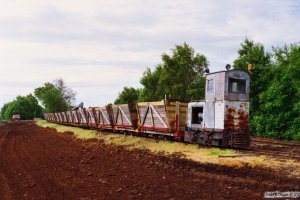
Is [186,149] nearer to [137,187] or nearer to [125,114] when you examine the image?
[137,187]

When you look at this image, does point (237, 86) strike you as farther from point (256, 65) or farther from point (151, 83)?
point (151, 83)

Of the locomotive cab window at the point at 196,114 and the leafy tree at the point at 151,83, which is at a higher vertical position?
the leafy tree at the point at 151,83

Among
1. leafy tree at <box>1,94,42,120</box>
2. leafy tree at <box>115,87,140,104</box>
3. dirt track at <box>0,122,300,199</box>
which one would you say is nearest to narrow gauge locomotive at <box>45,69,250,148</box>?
dirt track at <box>0,122,300,199</box>

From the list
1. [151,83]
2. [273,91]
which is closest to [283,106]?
[273,91]

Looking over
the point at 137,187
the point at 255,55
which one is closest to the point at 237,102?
the point at 137,187

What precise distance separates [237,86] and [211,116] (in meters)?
1.99

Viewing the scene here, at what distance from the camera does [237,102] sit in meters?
19.3

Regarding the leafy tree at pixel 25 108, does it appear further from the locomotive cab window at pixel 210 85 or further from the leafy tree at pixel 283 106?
the locomotive cab window at pixel 210 85

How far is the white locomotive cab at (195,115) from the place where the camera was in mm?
20922

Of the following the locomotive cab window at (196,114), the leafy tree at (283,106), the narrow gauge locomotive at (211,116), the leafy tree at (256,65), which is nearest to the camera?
the narrow gauge locomotive at (211,116)

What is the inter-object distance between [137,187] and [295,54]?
2569 cm

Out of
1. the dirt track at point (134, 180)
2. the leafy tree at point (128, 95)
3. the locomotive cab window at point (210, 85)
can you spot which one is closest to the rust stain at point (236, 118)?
the locomotive cab window at point (210, 85)

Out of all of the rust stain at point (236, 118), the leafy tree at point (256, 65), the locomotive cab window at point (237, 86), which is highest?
the leafy tree at point (256, 65)

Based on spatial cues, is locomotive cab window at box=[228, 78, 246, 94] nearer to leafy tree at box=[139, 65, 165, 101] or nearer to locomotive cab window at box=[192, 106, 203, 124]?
locomotive cab window at box=[192, 106, 203, 124]
